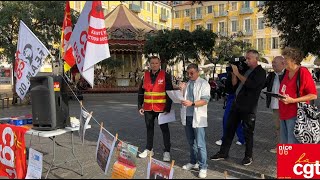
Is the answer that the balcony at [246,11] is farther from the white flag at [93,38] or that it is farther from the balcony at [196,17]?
the white flag at [93,38]

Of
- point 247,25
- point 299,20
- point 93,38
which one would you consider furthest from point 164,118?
point 247,25

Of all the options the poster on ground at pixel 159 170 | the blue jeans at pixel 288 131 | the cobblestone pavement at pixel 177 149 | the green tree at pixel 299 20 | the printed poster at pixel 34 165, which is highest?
the green tree at pixel 299 20

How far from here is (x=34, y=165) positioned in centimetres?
495

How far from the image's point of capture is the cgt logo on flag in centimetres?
446

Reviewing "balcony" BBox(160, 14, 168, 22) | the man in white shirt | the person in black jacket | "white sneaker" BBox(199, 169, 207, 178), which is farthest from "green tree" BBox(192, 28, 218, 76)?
"balcony" BBox(160, 14, 168, 22)

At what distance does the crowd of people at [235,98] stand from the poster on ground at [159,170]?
759 mm

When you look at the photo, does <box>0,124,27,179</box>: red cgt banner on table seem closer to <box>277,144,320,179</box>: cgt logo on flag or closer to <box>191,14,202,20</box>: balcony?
<box>277,144,320,179</box>: cgt logo on flag

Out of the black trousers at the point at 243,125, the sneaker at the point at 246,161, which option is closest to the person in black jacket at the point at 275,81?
the black trousers at the point at 243,125

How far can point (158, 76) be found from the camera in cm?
638

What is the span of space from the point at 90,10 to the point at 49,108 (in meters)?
1.54

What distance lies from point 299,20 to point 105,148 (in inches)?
313

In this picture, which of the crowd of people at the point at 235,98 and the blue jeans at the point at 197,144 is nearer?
the crowd of people at the point at 235,98

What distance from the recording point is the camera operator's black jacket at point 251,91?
19.3ft

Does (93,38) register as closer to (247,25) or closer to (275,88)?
(275,88)
